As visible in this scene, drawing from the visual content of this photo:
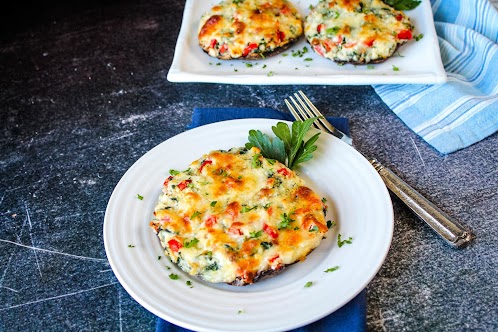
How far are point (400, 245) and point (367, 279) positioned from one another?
1.34ft

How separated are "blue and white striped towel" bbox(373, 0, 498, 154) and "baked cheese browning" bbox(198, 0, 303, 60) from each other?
538 mm

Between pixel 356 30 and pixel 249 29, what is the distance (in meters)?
0.51

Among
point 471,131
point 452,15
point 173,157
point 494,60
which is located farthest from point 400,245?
point 452,15

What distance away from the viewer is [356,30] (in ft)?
10.1

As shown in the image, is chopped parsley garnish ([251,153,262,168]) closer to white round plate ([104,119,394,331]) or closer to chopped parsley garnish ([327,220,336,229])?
white round plate ([104,119,394,331])

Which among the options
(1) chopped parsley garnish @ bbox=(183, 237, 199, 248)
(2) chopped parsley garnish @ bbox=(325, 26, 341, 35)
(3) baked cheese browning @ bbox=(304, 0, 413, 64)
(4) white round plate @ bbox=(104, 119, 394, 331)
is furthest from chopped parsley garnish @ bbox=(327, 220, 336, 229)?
(2) chopped parsley garnish @ bbox=(325, 26, 341, 35)

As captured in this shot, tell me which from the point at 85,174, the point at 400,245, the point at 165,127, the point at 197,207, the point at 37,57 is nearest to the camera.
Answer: the point at 197,207

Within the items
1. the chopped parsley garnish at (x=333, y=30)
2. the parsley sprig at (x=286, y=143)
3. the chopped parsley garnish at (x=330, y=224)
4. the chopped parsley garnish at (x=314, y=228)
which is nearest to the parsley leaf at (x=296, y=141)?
the parsley sprig at (x=286, y=143)

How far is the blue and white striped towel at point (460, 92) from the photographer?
284 centimetres

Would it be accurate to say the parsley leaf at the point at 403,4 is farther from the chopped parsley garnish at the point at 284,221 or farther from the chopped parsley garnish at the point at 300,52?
the chopped parsley garnish at the point at 284,221

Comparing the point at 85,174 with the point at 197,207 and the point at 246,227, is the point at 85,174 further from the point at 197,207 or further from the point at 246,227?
the point at 246,227

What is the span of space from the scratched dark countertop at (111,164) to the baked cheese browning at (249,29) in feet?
0.62

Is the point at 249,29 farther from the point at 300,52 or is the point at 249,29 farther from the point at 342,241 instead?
the point at 342,241

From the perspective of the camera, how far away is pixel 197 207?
88.3 inches
